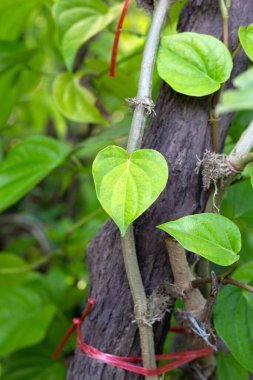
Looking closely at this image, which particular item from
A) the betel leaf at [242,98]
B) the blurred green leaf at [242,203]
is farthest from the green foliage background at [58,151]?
the betel leaf at [242,98]

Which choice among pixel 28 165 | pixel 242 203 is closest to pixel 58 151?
pixel 28 165

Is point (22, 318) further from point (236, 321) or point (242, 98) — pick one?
point (242, 98)

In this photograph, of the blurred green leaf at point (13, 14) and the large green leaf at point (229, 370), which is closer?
the large green leaf at point (229, 370)

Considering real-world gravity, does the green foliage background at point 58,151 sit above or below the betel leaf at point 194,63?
below

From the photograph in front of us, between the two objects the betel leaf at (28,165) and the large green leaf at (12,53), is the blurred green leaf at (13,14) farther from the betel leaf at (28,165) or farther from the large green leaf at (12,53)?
the betel leaf at (28,165)

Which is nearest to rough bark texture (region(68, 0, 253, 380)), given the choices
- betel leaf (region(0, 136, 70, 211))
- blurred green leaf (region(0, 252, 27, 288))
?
betel leaf (region(0, 136, 70, 211))

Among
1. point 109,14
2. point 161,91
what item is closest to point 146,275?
point 161,91

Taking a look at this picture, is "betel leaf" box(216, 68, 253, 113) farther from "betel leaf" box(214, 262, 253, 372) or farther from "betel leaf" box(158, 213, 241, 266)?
"betel leaf" box(214, 262, 253, 372)
